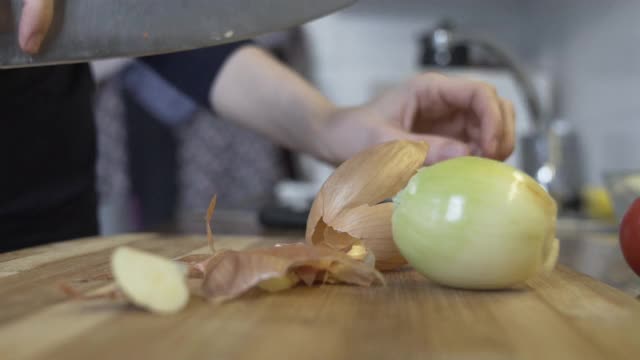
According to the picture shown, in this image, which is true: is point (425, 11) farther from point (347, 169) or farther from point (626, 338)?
point (626, 338)

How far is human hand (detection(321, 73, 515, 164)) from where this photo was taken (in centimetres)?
100

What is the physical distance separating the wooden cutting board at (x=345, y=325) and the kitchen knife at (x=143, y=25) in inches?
9.5

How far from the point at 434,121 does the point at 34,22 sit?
0.54 metres

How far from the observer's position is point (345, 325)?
54 cm

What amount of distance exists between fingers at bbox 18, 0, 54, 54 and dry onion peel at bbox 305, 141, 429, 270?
0.30 meters

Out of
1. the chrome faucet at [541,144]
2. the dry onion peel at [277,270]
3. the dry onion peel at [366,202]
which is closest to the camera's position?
the dry onion peel at [277,270]

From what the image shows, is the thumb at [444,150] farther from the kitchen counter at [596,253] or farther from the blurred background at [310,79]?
the blurred background at [310,79]

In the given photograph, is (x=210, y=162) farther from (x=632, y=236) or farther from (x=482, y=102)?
(x=632, y=236)


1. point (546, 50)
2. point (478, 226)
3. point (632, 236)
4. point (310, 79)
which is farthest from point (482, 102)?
point (310, 79)

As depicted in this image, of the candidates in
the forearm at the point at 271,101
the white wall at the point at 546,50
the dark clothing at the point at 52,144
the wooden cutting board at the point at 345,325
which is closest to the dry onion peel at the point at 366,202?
the wooden cutting board at the point at 345,325

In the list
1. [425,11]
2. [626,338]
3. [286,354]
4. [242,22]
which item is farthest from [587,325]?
[425,11]

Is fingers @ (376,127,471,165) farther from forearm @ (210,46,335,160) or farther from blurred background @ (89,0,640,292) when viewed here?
blurred background @ (89,0,640,292)

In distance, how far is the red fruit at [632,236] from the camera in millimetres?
729

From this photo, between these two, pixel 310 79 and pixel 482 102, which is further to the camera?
pixel 310 79
